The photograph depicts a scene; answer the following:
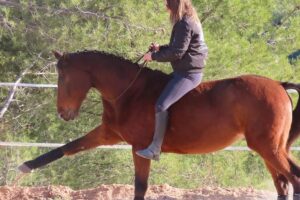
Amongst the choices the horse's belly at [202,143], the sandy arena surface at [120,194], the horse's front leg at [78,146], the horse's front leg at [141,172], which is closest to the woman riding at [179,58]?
the horse's front leg at [141,172]

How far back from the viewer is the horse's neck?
20.2 feet

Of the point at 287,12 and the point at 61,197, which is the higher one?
the point at 287,12

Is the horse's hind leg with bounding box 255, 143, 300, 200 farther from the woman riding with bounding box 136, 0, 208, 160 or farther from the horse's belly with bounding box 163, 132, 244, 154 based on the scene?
the woman riding with bounding box 136, 0, 208, 160

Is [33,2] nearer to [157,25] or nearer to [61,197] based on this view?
[157,25]

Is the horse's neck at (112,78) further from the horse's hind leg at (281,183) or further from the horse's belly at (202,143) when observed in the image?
the horse's hind leg at (281,183)

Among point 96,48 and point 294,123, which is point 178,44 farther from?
point 96,48

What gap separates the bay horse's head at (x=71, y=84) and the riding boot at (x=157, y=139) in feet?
2.72

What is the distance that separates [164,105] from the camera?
5812 millimetres

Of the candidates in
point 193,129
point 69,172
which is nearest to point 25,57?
point 69,172

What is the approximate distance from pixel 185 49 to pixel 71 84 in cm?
118

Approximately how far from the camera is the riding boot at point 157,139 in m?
5.83

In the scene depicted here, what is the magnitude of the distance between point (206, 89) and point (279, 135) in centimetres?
80

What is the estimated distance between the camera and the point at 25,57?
12.1 m

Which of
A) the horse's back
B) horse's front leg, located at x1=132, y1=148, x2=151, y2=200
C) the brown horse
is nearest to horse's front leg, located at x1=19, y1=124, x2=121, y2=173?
the brown horse
